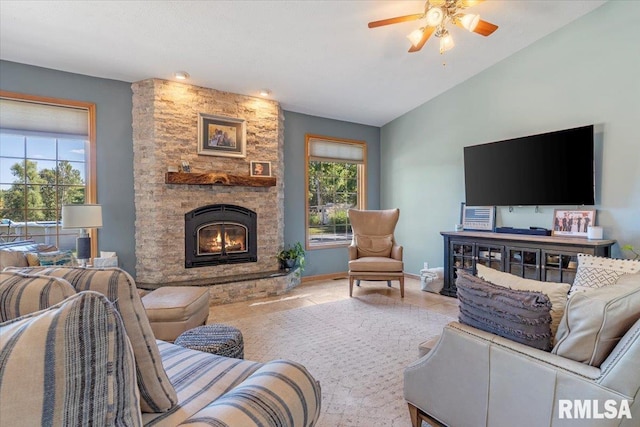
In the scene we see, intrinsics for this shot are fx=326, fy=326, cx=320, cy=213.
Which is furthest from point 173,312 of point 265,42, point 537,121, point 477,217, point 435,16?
point 537,121

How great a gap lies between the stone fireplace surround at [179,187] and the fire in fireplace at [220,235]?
0.07m

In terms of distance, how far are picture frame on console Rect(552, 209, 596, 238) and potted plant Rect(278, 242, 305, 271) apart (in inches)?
126

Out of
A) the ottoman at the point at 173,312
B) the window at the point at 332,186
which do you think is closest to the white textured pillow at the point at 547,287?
the ottoman at the point at 173,312

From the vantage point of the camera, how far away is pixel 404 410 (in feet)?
6.26

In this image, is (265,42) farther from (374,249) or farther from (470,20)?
(374,249)

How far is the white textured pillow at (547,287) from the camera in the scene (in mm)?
1356

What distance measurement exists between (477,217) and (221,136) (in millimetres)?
3638

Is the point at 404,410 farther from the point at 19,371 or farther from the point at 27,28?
the point at 27,28

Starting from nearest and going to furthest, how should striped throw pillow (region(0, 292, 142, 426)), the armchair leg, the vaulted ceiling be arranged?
striped throw pillow (region(0, 292, 142, 426)) < the armchair leg < the vaulted ceiling

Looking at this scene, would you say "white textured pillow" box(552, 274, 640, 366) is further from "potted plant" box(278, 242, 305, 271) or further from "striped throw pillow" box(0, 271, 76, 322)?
"potted plant" box(278, 242, 305, 271)

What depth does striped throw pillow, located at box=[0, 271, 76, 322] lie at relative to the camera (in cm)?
73

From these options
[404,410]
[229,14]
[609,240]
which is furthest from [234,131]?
[609,240]

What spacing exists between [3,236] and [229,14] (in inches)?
130

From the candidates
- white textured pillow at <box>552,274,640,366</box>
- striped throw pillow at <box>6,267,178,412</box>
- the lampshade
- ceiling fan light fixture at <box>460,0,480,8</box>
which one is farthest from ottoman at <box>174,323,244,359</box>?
ceiling fan light fixture at <box>460,0,480,8</box>
